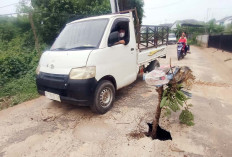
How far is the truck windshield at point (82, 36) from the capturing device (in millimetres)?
3578

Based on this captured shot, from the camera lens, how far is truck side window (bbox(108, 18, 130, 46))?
3.67 meters

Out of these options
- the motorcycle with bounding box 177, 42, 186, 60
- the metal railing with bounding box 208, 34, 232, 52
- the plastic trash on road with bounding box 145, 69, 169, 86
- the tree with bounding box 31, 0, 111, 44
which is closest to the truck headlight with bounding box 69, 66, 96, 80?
the plastic trash on road with bounding box 145, 69, 169, 86

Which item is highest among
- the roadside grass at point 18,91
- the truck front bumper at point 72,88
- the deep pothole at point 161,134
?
the truck front bumper at point 72,88

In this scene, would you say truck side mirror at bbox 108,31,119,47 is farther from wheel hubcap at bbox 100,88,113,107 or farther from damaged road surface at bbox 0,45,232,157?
damaged road surface at bbox 0,45,232,157

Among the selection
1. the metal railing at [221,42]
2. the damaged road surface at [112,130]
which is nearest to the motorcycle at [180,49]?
the metal railing at [221,42]

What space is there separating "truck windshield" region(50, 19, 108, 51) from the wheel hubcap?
1006 millimetres

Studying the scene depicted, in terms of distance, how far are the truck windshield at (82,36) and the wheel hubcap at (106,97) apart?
3.30 feet

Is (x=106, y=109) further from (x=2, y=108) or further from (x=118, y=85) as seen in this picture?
(x=2, y=108)

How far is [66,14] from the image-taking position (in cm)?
1082

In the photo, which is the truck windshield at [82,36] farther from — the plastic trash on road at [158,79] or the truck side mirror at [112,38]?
the plastic trash on road at [158,79]

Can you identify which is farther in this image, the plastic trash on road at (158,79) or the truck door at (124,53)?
the truck door at (124,53)

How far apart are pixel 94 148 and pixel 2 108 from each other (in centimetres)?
322

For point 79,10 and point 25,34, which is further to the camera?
point 79,10

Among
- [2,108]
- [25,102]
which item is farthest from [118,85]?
[2,108]
